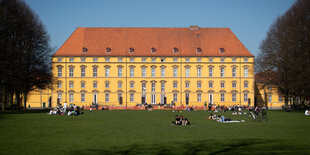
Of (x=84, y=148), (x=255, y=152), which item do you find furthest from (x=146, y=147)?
(x=255, y=152)

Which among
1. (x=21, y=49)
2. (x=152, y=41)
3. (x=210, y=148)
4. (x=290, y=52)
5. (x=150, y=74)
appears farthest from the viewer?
(x=152, y=41)

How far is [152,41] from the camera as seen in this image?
255ft

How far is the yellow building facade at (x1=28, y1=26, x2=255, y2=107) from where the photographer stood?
75062mm

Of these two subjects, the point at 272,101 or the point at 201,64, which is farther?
the point at 272,101

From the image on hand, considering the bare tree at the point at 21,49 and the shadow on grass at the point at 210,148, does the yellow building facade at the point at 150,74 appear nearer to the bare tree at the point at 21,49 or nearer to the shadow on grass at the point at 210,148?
the bare tree at the point at 21,49

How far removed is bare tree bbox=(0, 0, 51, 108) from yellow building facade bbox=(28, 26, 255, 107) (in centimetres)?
1867

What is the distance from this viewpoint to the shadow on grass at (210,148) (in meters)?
14.3

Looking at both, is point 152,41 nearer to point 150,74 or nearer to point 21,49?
point 150,74

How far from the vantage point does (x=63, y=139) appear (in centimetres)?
1808

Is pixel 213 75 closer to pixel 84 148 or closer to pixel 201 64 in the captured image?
pixel 201 64

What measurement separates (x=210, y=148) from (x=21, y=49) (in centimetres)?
4167

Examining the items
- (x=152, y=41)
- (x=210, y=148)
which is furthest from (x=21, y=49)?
(x=210, y=148)

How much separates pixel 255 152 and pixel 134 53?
6240 centimetres

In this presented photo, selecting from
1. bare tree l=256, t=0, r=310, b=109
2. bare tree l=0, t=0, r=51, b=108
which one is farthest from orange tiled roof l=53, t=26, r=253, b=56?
bare tree l=256, t=0, r=310, b=109
